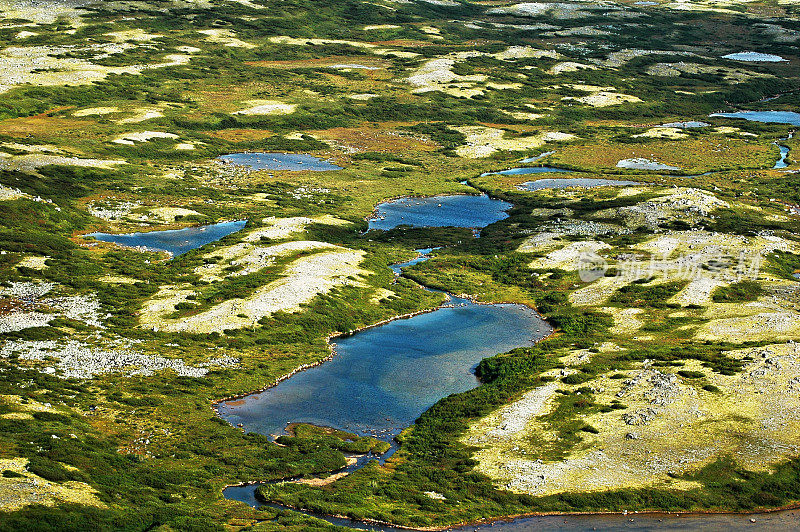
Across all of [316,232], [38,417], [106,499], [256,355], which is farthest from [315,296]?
[106,499]

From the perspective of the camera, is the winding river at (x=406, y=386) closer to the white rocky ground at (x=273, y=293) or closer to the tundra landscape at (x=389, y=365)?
the tundra landscape at (x=389, y=365)

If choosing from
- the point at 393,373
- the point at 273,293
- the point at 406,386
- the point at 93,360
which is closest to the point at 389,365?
the point at 393,373

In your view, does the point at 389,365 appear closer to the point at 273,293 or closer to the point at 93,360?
the point at 273,293

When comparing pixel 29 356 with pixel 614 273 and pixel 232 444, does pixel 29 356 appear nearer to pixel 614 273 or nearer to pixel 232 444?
pixel 232 444

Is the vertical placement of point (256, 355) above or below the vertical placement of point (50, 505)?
below

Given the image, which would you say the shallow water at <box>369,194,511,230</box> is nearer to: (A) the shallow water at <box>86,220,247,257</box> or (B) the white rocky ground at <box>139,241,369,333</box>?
(A) the shallow water at <box>86,220,247,257</box>

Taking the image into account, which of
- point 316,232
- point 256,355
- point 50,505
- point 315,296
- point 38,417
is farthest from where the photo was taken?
point 316,232

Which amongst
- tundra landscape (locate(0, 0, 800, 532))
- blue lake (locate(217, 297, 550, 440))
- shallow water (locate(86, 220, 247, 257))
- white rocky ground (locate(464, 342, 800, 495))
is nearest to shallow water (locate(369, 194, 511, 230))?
tundra landscape (locate(0, 0, 800, 532))
